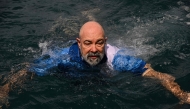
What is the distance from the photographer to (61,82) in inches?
205

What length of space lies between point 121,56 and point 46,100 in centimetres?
146

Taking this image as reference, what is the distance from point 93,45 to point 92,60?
27cm

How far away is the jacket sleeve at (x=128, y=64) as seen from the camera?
4.87m

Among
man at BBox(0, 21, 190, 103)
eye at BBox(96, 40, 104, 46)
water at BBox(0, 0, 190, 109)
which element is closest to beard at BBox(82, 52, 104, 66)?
man at BBox(0, 21, 190, 103)

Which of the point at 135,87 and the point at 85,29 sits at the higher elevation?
the point at 85,29

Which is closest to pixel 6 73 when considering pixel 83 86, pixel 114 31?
pixel 83 86

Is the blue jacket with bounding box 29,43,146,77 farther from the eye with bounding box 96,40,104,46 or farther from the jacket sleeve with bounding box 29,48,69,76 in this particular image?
the eye with bounding box 96,40,104,46

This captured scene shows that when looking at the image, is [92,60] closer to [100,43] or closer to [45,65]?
[100,43]

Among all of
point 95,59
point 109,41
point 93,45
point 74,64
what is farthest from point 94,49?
point 109,41

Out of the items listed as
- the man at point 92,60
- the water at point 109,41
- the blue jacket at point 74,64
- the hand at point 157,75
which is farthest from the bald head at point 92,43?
the hand at point 157,75

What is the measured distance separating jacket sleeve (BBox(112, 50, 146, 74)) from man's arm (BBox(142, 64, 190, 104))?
11 centimetres

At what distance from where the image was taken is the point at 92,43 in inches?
185

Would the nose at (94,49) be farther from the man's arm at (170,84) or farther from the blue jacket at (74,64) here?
the man's arm at (170,84)

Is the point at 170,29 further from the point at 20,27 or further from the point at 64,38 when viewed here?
the point at 20,27
